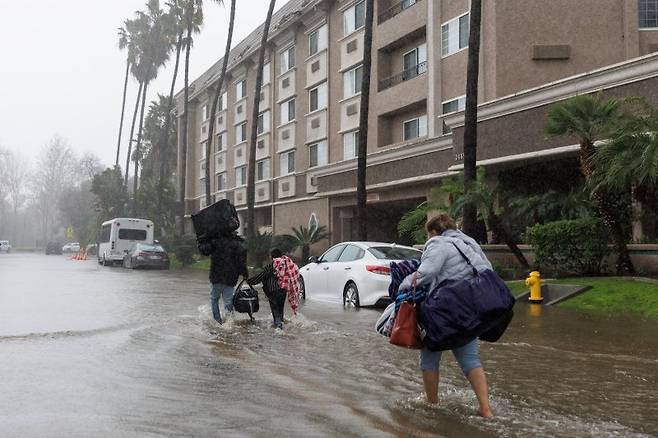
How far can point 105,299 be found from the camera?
1680 cm

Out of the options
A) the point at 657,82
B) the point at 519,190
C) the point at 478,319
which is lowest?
the point at 478,319

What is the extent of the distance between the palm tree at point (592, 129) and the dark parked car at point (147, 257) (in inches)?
939

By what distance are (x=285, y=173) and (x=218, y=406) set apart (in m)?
36.1

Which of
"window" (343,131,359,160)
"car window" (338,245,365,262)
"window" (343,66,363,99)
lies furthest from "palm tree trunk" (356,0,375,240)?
"window" (343,131,359,160)

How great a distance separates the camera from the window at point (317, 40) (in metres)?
37.3

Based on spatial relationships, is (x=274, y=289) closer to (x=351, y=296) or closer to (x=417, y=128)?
(x=351, y=296)

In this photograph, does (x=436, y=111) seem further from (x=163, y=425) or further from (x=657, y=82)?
(x=163, y=425)

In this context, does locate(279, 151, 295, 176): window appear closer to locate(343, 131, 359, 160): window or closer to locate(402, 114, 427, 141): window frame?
locate(343, 131, 359, 160): window

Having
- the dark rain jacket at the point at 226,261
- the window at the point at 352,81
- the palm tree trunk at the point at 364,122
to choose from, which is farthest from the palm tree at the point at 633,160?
the window at the point at 352,81

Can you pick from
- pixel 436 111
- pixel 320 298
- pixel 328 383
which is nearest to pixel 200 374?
pixel 328 383

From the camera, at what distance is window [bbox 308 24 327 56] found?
37.3m

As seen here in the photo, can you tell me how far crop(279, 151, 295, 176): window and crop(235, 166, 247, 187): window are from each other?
6.54m

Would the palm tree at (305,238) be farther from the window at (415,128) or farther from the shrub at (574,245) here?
the shrub at (574,245)

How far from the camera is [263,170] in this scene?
149ft
